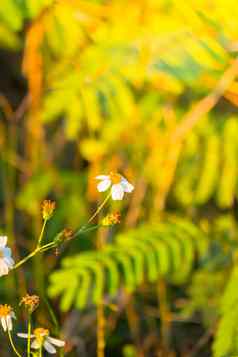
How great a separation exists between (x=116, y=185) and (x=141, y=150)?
1.65 metres

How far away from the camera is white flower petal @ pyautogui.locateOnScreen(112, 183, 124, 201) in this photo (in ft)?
6.04

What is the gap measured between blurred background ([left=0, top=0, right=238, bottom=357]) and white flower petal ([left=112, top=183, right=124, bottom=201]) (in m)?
0.96

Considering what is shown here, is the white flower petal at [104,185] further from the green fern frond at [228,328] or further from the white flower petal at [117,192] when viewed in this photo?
the green fern frond at [228,328]

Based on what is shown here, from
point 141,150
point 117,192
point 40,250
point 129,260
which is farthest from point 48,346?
point 141,150

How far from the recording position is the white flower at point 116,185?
1848 mm

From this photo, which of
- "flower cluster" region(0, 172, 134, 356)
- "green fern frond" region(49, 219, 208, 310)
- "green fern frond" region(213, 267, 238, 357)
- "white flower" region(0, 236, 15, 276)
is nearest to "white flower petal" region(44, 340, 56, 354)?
"flower cluster" region(0, 172, 134, 356)

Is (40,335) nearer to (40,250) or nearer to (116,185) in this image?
(40,250)

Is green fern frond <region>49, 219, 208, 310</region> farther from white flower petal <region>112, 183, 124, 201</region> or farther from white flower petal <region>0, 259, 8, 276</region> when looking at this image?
white flower petal <region>0, 259, 8, 276</region>

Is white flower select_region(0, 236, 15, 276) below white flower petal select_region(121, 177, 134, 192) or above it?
below

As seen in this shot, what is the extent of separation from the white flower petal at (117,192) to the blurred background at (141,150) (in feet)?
3.15

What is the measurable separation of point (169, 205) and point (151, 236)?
3.88 ft

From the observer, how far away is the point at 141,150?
3521 millimetres

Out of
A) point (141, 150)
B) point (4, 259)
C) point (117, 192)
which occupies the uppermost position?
point (141, 150)

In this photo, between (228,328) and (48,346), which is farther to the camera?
(228,328)
